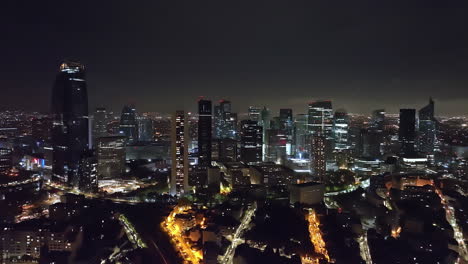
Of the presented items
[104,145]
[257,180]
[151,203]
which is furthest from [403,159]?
[104,145]

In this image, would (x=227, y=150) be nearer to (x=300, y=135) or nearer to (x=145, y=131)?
(x=300, y=135)

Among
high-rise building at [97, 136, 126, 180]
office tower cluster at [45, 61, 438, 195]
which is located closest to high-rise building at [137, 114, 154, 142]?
office tower cluster at [45, 61, 438, 195]

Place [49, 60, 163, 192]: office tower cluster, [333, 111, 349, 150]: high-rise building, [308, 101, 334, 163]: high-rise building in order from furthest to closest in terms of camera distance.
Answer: [308, 101, 334, 163]: high-rise building, [333, 111, 349, 150]: high-rise building, [49, 60, 163, 192]: office tower cluster

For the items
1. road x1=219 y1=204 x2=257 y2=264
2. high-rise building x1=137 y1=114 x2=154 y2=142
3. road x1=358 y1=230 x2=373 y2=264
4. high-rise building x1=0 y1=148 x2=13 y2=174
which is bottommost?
road x1=358 y1=230 x2=373 y2=264

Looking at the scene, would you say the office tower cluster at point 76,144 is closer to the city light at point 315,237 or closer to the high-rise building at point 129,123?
the high-rise building at point 129,123

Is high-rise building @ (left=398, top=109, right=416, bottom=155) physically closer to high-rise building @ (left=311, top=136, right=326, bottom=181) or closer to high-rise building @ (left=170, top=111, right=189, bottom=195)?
high-rise building @ (left=311, top=136, right=326, bottom=181)

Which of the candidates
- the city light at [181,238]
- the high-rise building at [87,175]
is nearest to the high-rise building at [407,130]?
the city light at [181,238]
